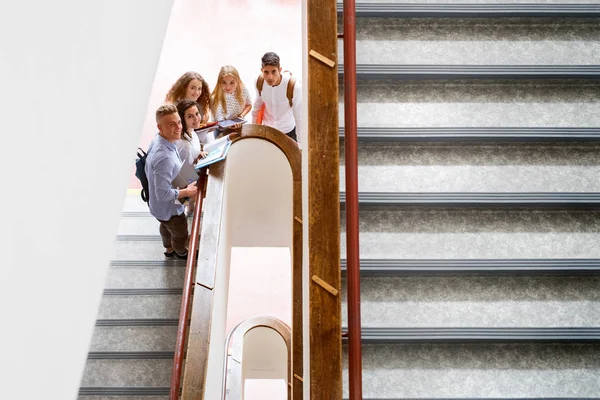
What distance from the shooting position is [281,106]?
489 centimetres

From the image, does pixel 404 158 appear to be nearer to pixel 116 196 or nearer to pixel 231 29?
pixel 116 196

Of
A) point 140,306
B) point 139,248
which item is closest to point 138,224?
point 139,248

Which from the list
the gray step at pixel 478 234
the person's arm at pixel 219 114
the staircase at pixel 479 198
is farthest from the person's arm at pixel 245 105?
the gray step at pixel 478 234

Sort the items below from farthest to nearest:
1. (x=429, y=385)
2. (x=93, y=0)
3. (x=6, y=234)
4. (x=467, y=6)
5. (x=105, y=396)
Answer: (x=105, y=396)
(x=467, y=6)
(x=429, y=385)
(x=93, y=0)
(x=6, y=234)

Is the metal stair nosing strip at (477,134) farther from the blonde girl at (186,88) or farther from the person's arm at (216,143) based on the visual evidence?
the blonde girl at (186,88)

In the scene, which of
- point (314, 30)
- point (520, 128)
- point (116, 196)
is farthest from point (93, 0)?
point (520, 128)

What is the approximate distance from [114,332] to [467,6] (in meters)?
3.83

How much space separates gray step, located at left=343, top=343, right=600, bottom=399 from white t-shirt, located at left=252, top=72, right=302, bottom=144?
3024mm

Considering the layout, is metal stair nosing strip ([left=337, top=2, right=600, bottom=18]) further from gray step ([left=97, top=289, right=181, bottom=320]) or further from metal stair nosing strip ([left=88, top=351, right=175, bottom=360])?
metal stair nosing strip ([left=88, top=351, right=175, bottom=360])

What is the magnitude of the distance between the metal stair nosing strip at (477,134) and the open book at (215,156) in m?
1.87

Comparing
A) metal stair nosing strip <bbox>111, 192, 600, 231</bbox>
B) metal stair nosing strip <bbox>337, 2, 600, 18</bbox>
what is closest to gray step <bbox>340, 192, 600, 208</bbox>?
metal stair nosing strip <bbox>111, 192, 600, 231</bbox>

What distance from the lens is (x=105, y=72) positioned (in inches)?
41.2

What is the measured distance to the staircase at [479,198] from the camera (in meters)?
2.20

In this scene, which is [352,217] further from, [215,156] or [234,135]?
[234,135]
